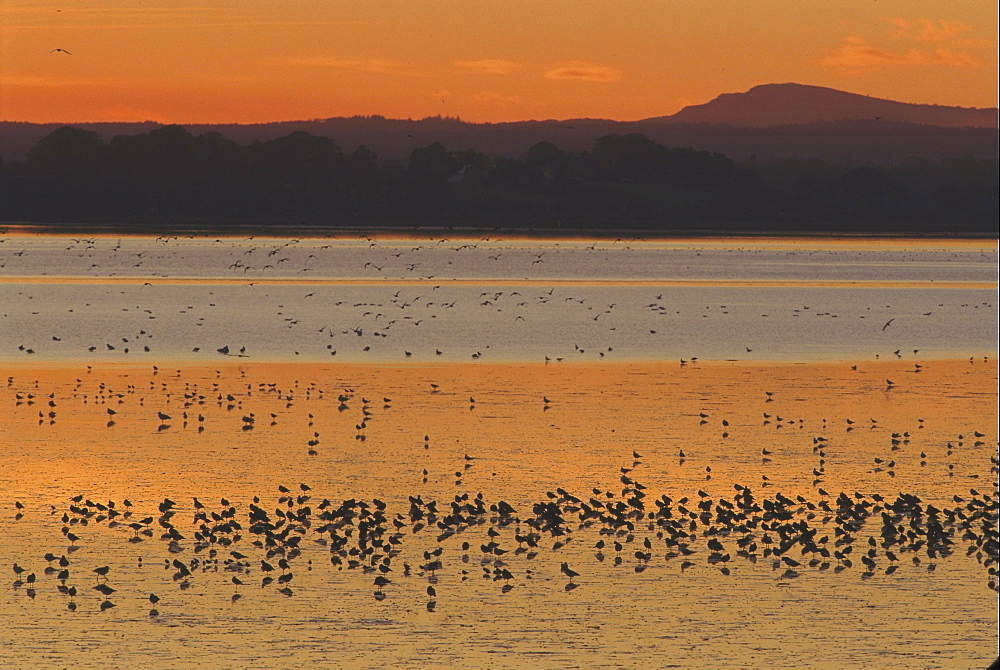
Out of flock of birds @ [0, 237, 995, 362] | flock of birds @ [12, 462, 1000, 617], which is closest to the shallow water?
flock of birds @ [12, 462, 1000, 617]

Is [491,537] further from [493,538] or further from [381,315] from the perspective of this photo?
[381,315]

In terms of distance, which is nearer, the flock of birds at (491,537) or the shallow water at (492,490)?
the shallow water at (492,490)

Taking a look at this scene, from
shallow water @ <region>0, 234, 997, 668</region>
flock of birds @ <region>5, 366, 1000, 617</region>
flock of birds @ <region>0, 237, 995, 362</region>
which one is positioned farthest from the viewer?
flock of birds @ <region>0, 237, 995, 362</region>

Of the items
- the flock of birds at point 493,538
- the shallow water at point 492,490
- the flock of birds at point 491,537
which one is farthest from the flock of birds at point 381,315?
the flock of birds at point 493,538

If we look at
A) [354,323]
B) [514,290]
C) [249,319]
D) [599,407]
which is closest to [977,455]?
[599,407]

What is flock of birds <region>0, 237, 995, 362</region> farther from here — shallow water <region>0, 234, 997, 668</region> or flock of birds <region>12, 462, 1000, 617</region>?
flock of birds <region>12, 462, 1000, 617</region>

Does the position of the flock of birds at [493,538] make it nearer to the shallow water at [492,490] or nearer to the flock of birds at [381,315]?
the shallow water at [492,490]

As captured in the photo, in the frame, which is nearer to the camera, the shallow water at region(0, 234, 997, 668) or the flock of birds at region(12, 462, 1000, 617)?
the shallow water at region(0, 234, 997, 668)

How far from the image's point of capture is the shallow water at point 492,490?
1566cm

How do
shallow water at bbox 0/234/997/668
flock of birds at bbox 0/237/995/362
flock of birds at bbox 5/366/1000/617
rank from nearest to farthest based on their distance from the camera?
shallow water at bbox 0/234/997/668, flock of birds at bbox 5/366/1000/617, flock of birds at bbox 0/237/995/362

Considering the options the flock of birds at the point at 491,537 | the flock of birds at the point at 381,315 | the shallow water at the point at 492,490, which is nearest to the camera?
the shallow water at the point at 492,490

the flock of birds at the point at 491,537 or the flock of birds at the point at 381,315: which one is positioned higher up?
the flock of birds at the point at 491,537

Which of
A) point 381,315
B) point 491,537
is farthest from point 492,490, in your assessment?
point 381,315

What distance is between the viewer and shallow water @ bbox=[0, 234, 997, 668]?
15.7 meters
